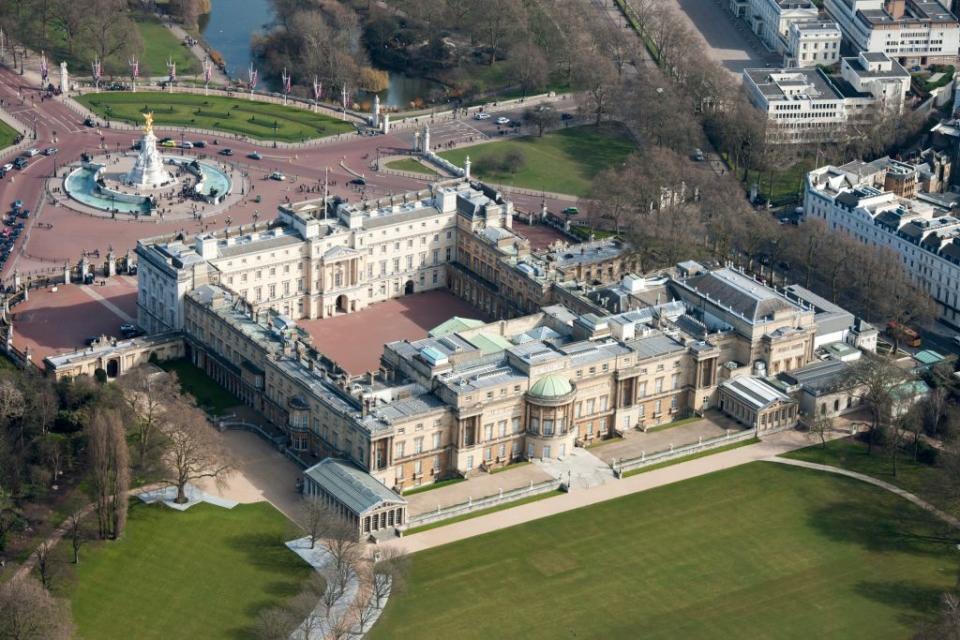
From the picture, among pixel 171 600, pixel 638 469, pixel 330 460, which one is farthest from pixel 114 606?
pixel 638 469

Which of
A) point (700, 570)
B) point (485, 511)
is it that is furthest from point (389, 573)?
point (700, 570)

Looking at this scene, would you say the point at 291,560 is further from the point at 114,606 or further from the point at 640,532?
the point at 640,532

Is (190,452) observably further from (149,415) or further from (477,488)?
(477,488)

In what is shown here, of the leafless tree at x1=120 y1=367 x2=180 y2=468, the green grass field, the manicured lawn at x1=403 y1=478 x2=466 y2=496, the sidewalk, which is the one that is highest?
the leafless tree at x1=120 y1=367 x2=180 y2=468

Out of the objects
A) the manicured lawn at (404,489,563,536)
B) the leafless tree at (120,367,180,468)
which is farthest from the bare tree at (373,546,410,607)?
the leafless tree at (120,367,180,468)

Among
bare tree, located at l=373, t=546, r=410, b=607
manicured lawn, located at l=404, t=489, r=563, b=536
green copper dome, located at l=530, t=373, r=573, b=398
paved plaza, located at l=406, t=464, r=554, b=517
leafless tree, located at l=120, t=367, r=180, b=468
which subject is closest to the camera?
bare tree, located at l=373, t=546, r=410, b=607

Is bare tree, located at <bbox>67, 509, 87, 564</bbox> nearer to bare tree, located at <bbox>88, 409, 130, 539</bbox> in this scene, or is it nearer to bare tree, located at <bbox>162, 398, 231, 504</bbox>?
bare tree, located at <bbox>88, 409, 130, 539</bbox>

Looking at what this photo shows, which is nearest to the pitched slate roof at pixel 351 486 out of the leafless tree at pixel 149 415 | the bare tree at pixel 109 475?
the leafless tree at pixel 149 415
